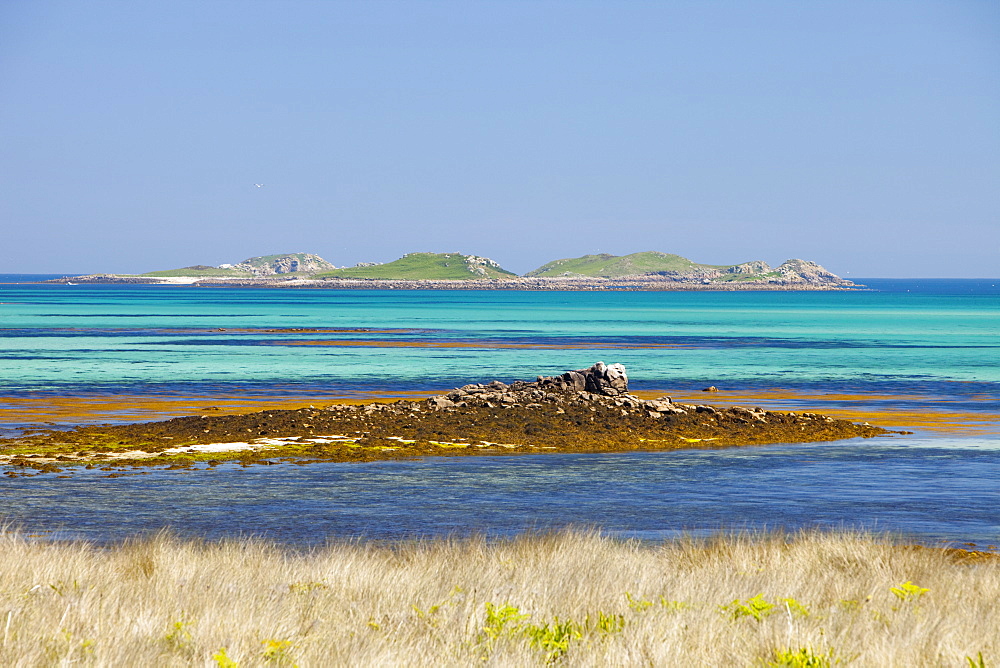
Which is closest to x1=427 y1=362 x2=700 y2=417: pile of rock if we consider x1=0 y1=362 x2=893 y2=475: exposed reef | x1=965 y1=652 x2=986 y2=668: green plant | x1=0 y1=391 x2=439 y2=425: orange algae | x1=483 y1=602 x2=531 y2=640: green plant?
x1=0 y1=362 x2=893 y2=475: exposed reef

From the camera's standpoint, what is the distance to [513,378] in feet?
149

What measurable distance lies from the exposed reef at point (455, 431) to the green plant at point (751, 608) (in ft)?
47.4

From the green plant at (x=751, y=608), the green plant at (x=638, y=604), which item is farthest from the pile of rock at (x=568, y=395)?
the green plant at (x=751, y=608)

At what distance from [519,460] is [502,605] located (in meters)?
13.8

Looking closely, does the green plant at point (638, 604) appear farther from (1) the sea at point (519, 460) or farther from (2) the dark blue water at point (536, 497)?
(2) the dark blue water at point (536, 497)

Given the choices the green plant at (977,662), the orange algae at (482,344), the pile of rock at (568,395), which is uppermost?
the green plant at (977,662)

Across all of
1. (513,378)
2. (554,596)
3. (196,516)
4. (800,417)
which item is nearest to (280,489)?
(196,516)

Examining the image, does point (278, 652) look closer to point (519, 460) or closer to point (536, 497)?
point (536, 497)

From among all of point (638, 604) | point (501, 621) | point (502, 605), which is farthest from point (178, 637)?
point (638, 604)

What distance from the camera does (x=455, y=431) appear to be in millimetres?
26500

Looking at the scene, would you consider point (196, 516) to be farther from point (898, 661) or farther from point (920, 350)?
point (920, 350)

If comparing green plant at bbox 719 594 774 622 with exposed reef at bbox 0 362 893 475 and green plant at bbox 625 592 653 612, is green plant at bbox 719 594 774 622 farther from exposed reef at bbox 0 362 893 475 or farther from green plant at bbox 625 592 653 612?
exposed reef at bbox 0 362 893 475

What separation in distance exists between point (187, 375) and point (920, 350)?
46.7m

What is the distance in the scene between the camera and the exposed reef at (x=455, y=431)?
2352 centimetres
